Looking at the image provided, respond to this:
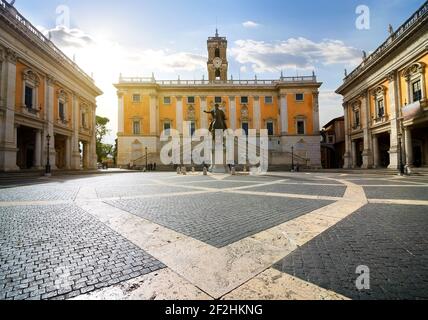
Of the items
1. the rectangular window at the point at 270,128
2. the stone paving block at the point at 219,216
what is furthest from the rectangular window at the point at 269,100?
the stone paving block at the point at 219,216

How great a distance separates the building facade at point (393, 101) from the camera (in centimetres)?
1716

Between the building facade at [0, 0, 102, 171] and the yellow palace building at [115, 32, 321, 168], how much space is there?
725 cm

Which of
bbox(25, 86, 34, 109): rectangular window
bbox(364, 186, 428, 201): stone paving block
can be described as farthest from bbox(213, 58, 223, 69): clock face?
bbox(364, 186, 428, 201): stone paving block

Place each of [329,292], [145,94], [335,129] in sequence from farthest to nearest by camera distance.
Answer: [335,129]
[145,94]
[329,292]

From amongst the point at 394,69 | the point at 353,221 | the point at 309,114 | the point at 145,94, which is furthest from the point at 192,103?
the point at 353,221

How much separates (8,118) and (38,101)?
487 centimetres

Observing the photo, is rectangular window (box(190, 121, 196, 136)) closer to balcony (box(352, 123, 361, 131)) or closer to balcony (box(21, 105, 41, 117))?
balcony (box(21, 105, 41, 117))

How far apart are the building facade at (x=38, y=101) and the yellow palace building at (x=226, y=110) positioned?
7.25 meters

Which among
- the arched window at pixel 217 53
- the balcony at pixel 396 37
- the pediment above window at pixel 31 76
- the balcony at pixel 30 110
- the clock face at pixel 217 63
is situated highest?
the arched window at pixel 217 53

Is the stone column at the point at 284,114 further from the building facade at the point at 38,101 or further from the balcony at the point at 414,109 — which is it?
the building facade at the point at 38,101

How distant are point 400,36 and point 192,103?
29.2 m
